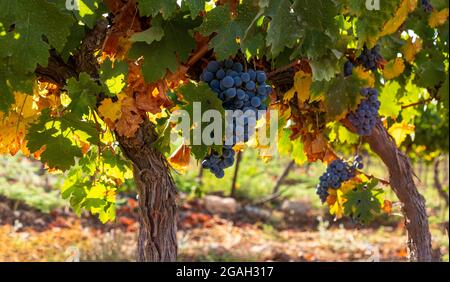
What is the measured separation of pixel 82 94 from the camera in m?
2.02

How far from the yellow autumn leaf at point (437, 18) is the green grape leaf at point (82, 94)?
4.97ft

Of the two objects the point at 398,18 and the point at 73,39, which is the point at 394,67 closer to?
the point at 398,18

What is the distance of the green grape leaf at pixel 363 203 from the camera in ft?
10.5

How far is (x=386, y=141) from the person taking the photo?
322 cm

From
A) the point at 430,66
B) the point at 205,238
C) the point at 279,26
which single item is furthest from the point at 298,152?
the point at 205,238

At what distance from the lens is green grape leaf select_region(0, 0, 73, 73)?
178cm

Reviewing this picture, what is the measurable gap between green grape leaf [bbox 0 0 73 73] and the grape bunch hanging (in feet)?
1.60

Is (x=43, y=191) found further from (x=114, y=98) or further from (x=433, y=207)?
(x=114, y=98)

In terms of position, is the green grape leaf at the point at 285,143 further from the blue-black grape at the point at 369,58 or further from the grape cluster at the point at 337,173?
the blue-black grape at the point at 369,58

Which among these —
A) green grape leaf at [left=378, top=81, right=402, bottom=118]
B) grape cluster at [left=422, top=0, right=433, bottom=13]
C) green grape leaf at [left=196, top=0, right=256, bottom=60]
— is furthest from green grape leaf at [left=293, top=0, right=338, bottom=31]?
green grape leaf at [left=378, top=81, right=402, bottom=118]

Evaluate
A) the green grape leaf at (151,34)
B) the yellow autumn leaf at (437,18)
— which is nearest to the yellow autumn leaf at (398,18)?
the yellow autumn leaf at (437,18)

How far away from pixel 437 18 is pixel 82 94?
5.16 ft
